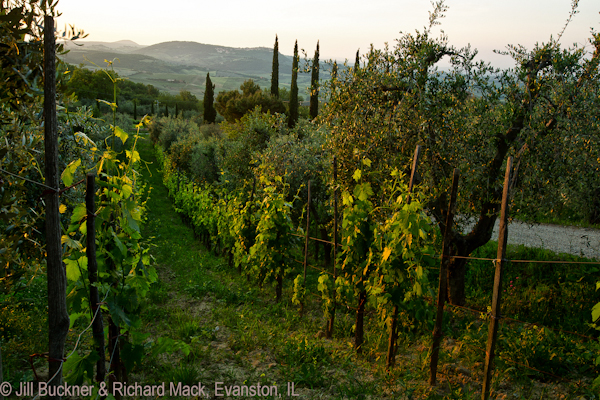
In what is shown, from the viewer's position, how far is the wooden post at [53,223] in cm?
199

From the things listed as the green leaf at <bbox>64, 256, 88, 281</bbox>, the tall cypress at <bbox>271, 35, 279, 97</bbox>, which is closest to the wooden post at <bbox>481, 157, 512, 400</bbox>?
the green leaf at <bbox>64, 256, 88, 281</bbox>

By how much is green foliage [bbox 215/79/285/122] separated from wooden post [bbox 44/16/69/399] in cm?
3252

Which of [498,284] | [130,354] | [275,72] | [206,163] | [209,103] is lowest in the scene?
[130,354]

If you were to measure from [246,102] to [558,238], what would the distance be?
29896 mm

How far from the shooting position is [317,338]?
211 inches

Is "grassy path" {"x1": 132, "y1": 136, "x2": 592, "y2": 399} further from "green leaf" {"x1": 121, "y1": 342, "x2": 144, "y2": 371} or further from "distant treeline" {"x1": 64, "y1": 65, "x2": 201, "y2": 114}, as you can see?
"distant treeline" {"x1": 64, "y1": 65, "x2": 201, "y2": 114}

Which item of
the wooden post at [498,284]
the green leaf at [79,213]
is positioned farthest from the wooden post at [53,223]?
the wooden post at [498,284]

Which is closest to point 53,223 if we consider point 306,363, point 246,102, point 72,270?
point 72,270

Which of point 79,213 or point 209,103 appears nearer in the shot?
point 79,213

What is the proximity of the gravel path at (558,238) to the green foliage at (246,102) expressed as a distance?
24.7m

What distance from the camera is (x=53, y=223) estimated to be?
2.10 metres

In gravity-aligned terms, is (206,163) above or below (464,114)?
below

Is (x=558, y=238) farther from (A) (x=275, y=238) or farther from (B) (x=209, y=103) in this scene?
(B) (x=209, y=103)

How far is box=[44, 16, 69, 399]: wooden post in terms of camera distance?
6.53 ft
